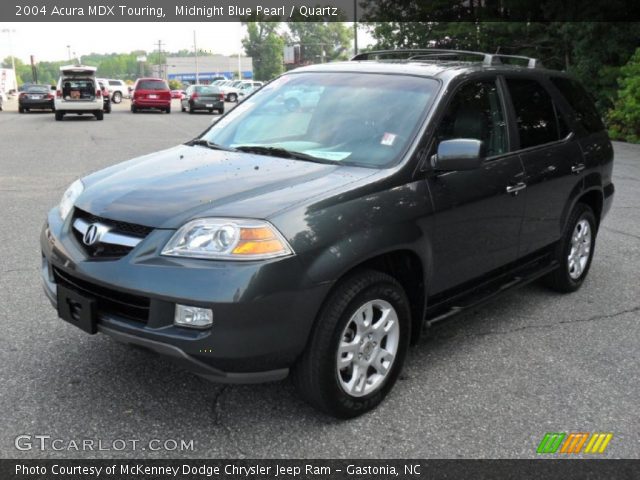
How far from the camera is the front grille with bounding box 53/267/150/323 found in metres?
2.91

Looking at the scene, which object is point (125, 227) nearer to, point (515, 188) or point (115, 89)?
point (515, 188)

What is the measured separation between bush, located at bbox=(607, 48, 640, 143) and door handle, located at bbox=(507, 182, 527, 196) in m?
14.3

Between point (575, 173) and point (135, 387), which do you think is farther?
point (575, 173)

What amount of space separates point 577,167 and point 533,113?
2.05 ft

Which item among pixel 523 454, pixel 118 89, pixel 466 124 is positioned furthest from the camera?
pixel 118 89

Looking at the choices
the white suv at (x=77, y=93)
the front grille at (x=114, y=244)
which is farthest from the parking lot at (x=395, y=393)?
the white suv at (x=77, y=93)

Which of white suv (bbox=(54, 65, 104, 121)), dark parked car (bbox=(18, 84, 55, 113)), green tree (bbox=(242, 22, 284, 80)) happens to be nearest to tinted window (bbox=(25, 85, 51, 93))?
dark parked car (bbox=(18, 84, 55, 113))

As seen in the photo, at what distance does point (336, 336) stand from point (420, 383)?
879 mm

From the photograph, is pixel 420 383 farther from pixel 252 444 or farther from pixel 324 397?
pixel 252 444

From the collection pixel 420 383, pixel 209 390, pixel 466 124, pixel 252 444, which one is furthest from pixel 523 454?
pixel 466 124

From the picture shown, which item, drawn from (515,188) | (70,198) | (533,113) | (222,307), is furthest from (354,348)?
(533,113)

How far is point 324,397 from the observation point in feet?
10.1

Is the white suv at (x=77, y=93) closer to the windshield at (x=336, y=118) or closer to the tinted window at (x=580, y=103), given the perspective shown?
the windshield at (x=336, y=118)

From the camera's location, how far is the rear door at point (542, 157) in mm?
4359
